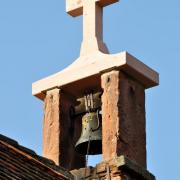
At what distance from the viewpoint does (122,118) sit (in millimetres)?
11828

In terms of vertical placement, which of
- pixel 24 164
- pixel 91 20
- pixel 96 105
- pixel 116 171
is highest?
pixel 91 20

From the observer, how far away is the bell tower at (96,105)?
11.8 metres

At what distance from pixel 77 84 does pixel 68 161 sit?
890 mm

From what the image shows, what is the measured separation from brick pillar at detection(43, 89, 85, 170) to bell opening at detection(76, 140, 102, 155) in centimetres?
13

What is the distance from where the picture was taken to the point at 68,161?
1229cm

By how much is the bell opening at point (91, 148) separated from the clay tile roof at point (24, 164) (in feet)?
6.07

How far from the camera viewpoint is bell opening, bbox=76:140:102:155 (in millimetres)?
12219

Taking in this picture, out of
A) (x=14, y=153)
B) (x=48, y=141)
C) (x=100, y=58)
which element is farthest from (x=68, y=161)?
(x=14, y=153)

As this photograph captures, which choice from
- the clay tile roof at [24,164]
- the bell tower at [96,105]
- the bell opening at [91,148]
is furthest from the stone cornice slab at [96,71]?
the clay tile roof at [24,164]

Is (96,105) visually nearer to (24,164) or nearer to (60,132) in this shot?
(60,132)

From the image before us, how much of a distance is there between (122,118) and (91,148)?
670mm

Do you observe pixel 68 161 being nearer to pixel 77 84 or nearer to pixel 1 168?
pixel 77 84

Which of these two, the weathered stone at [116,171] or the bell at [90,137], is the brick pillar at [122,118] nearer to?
the weathered stone at [116,171]

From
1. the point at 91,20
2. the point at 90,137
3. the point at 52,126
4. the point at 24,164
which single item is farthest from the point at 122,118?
the point at 24,164
